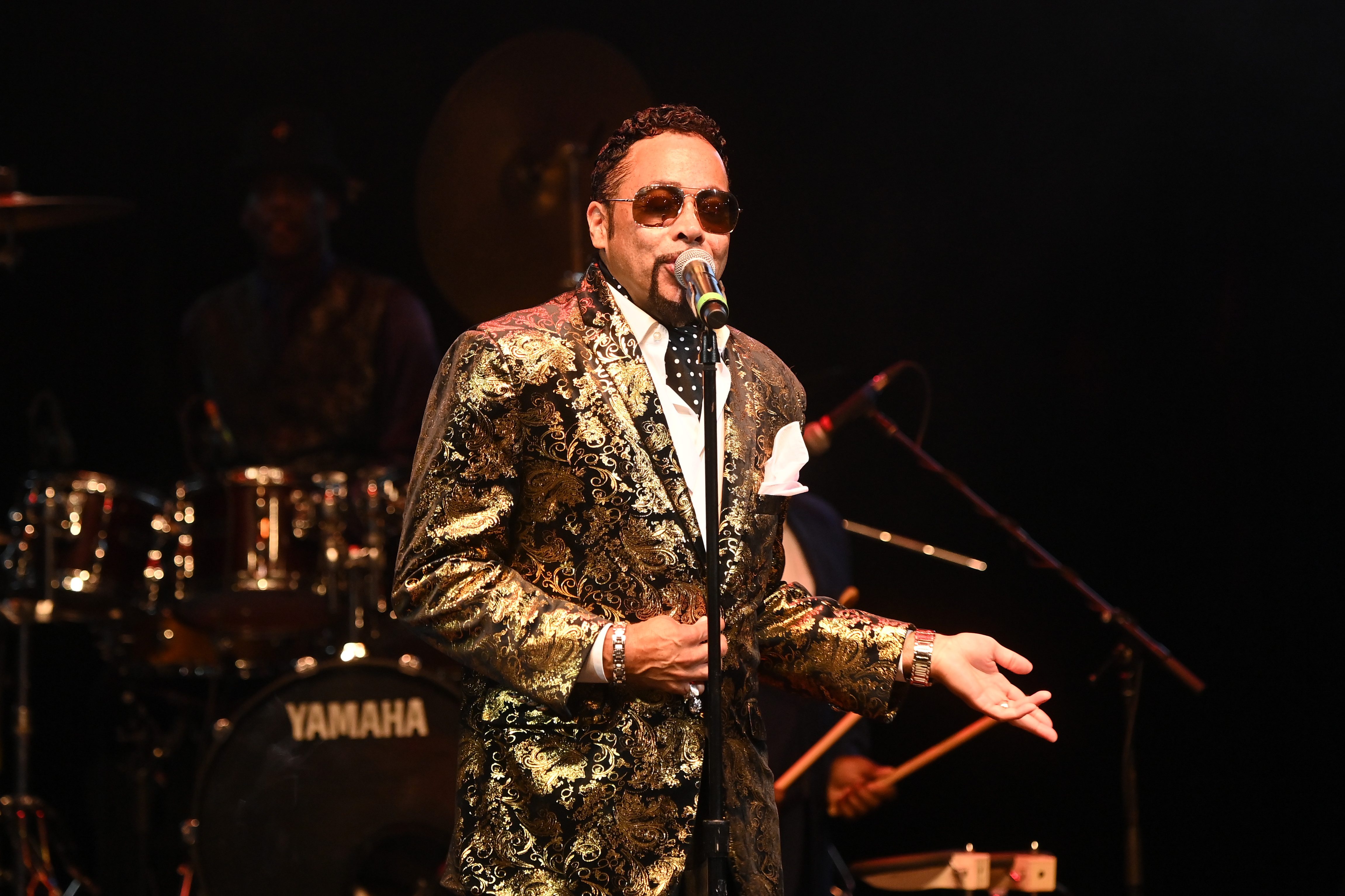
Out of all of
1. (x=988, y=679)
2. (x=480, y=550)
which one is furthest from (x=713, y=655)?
(x=988, y=679)

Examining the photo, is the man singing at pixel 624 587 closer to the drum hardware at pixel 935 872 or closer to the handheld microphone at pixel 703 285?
the handheld microphone at pixel 703 285

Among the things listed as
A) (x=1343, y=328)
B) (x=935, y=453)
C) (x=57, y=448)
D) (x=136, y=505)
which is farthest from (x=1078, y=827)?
(x=57, y=448)

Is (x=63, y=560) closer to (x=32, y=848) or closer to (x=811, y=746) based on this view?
(x=32, y=848)

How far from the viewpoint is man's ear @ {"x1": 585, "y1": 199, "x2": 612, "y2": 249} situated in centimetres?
241

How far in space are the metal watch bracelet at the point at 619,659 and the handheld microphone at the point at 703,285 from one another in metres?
0.44

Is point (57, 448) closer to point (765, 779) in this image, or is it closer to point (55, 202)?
point (55, 202)

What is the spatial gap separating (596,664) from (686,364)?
21.5 inches

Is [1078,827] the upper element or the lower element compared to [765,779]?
lower

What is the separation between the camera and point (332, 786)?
4.20 m

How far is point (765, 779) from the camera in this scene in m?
2.24

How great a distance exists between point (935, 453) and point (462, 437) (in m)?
3.31

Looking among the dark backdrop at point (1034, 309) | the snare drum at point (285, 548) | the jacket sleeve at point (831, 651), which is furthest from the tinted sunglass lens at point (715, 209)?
the dark backdrop at point (1034, 309)

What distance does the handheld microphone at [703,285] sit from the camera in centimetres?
202

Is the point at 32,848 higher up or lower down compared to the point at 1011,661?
A: lower down
